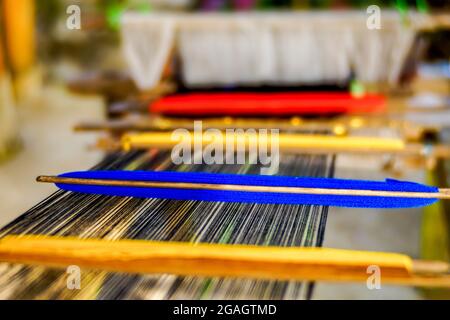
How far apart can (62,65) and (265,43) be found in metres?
4.67

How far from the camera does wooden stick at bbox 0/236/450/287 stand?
1078 millimetres

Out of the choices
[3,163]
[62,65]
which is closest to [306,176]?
[3,163]

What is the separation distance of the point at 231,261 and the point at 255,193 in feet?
0.99

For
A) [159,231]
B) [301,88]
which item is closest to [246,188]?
[159,231]

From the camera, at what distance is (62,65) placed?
21.7 feet

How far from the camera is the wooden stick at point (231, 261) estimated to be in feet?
3.54

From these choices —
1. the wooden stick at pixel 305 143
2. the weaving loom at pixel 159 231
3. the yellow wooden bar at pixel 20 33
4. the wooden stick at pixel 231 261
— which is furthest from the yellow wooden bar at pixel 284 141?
the yellow wooden bar at pixel 20 33

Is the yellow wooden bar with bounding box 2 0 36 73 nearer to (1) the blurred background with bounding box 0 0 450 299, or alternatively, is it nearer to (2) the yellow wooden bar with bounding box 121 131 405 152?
(1) the blurred background with bounding box 0 0 450 299

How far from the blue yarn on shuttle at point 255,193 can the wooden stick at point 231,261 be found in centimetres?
21

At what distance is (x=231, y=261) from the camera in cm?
110

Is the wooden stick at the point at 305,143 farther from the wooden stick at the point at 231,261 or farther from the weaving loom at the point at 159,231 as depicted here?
the wooden stick at the point at 231,261

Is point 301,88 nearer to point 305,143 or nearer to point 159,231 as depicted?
point 305,143

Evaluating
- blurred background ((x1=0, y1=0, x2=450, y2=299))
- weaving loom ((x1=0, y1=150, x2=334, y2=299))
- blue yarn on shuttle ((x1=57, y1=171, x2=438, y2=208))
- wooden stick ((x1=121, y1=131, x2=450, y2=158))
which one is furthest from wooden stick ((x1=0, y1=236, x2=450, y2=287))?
wooden stick ((x1=121, y1=131, x2=450, y2=158))
